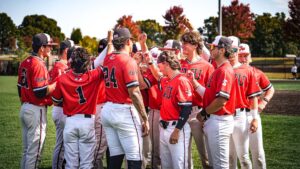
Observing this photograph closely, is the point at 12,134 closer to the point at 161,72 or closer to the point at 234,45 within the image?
the point at 161,72

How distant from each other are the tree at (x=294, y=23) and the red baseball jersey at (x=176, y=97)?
55598mm

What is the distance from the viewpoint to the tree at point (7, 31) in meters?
100

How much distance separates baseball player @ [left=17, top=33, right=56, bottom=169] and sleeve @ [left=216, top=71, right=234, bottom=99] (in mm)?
2671

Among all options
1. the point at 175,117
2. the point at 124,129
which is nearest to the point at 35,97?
the point at 124,129

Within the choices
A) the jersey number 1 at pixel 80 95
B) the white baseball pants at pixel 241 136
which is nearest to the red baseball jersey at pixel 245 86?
the white baseball pants at pixel 241 136

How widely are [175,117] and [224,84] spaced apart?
834 mm

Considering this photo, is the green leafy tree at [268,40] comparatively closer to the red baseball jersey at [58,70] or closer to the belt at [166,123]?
the red baseball jersey at [58,70]

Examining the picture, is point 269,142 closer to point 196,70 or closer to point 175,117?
point 196,70

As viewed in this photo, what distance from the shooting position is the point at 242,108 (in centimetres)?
588

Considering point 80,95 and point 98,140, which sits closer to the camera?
point 80,95

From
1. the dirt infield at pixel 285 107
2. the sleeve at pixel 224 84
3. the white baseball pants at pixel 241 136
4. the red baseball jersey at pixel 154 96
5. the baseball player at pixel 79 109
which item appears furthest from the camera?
the dirt infield at pixel 285 107

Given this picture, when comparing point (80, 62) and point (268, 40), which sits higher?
point (268, 40)

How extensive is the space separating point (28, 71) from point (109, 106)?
1.69 meters

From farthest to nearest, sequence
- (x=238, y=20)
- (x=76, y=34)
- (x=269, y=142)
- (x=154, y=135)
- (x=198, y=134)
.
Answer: (x=76, y=34)
(x=238, y=20)
(x=269, y=142)
(x=154, y=135)
(x=198, y=134)
